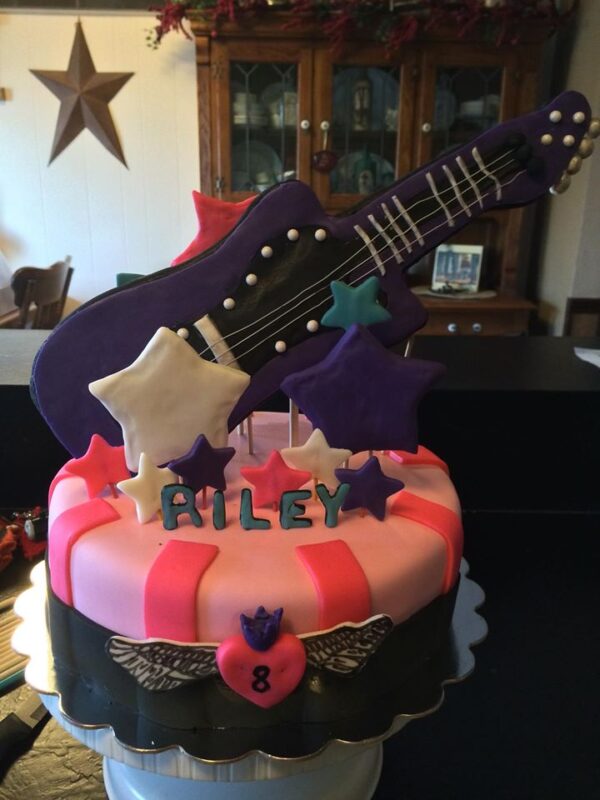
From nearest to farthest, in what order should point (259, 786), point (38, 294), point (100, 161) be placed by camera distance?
point (259, 786)
point (38, 294)
point (100, 161)

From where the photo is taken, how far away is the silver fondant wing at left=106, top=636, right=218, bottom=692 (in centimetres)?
64

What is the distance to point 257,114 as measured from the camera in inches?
108

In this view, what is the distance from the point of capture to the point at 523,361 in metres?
1.42

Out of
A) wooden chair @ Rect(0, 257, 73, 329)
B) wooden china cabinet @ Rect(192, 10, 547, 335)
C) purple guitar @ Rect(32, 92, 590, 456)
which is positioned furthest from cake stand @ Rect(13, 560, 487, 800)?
wooden china cabinet @ Rect(192, 10, 547, 335)

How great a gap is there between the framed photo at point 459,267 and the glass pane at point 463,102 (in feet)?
1.36

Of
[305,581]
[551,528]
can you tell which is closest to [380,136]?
[551,528]

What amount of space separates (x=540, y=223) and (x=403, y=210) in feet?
8.11

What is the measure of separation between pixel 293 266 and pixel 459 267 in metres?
2.27

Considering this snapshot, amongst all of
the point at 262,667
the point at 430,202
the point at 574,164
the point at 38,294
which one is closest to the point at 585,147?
the point at 574,164

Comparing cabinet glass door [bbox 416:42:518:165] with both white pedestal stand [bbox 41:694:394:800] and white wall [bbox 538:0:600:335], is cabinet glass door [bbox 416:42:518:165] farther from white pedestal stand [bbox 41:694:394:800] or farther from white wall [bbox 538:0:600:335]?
white pedestal stand [bbox 41:694:394:800]

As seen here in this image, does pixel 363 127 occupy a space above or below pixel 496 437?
Result: above

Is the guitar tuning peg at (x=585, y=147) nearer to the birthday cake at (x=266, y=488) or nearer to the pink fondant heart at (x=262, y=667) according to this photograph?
the birthday cake at (x=266, y=488)

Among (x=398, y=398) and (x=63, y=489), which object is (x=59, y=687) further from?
(x=398, y=398)

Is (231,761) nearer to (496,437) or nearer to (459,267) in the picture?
(496,437)
